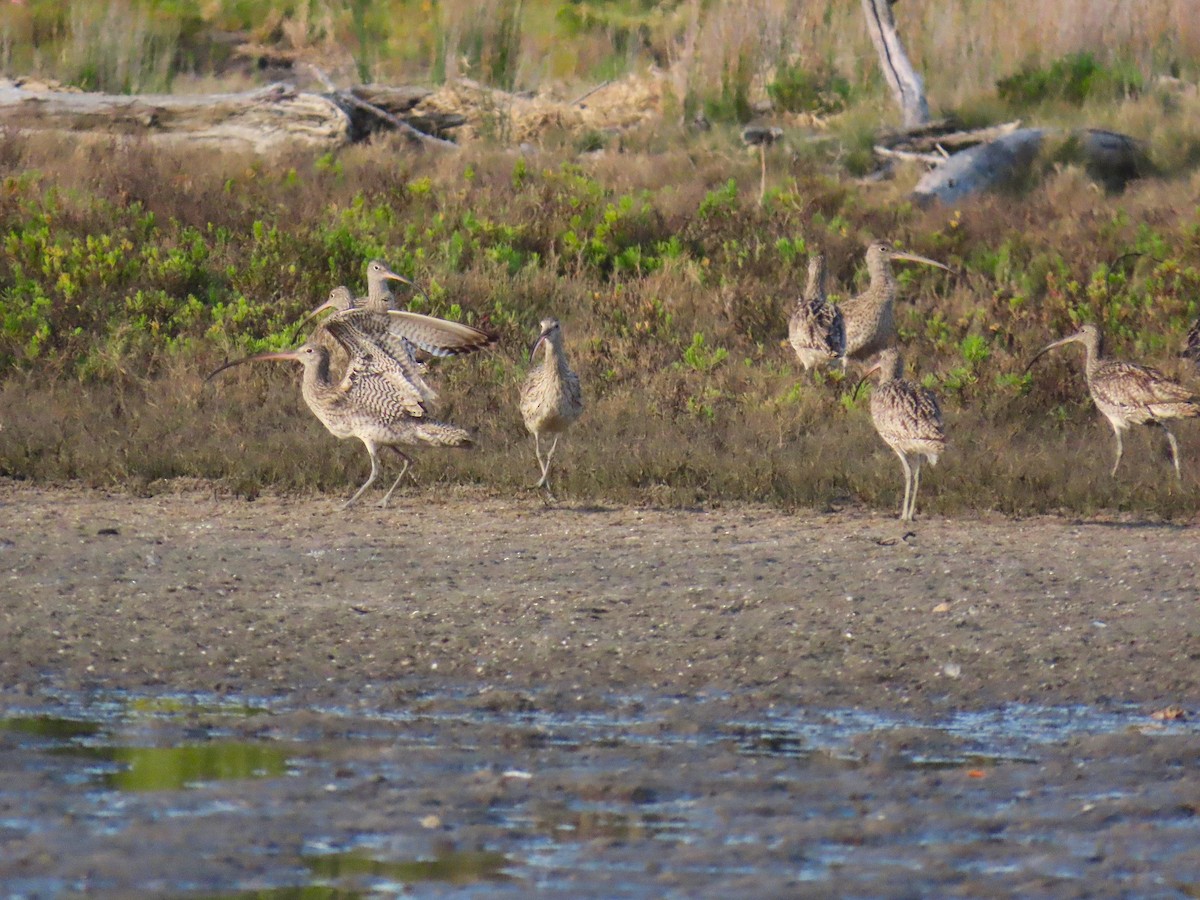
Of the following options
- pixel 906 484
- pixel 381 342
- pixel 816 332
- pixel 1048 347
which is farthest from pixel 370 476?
pixel 1048 347

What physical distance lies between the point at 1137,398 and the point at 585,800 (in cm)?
745

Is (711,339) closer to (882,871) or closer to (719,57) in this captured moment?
(719,57)

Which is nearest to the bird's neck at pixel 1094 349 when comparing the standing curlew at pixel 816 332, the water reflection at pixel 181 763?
the standing curlew at pixel 816 332

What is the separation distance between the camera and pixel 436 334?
1165 centimetres

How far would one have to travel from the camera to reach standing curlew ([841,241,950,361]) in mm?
14852

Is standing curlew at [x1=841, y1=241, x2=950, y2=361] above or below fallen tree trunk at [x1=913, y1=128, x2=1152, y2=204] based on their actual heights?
below

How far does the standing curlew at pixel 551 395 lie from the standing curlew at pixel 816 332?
293 centimetres

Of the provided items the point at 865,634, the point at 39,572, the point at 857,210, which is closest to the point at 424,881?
the point at 865,634

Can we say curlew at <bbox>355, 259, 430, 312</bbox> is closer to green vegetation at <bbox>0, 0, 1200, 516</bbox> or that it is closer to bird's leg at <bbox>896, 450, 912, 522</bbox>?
green vegetation at <bbox>0, 0, 1200, 516</bbox>

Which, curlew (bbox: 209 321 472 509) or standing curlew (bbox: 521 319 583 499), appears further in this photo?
standing curlew (bbox: 521 319 583 499)

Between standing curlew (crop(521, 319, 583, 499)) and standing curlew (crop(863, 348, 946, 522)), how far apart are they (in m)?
1.87

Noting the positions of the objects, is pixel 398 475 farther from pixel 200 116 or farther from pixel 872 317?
pixel 200 116

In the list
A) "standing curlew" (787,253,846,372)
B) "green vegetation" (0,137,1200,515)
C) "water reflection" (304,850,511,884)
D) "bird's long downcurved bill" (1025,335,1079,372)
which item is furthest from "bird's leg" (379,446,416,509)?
"water reflection" (304,850,511,884)

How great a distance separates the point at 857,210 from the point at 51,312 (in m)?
7.66
